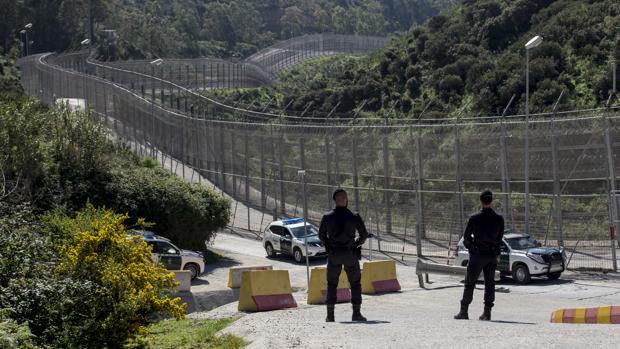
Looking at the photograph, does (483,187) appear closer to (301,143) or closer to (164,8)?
(301,143)

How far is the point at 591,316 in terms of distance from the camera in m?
16.4

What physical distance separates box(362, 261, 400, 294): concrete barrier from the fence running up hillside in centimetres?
839

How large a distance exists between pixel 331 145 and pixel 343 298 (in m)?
23.6

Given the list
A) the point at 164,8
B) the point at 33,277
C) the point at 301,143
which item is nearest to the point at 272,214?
the point at 301,143

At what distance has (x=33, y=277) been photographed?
1616cm

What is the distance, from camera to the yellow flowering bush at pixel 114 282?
15.2 m

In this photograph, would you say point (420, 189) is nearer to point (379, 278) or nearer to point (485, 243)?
point (379, 278)

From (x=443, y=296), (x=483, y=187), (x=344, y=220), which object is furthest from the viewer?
(x=483, y=187)

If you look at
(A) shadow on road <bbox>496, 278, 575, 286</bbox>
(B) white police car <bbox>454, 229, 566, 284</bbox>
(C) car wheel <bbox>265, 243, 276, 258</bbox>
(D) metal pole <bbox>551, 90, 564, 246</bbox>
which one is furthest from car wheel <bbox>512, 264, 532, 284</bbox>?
(C) car wheel <bbox>265, 243, 276, 258</bbox>

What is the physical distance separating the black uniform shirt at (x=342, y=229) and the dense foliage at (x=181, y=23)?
89303mm

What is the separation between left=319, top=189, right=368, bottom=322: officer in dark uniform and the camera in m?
15.0

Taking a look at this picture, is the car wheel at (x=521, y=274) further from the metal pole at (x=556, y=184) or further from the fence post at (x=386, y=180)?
the fence post at (x=386, y=180)


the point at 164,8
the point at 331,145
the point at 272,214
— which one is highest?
the point at 164,8

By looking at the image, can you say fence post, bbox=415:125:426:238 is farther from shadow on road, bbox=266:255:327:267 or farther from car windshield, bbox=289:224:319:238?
car windshield, bbox=289:224:319:238
